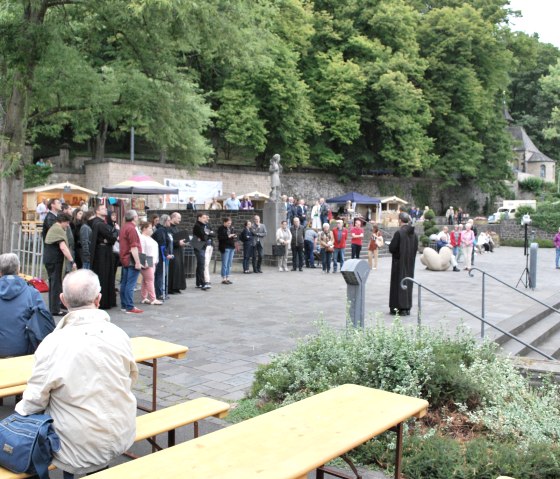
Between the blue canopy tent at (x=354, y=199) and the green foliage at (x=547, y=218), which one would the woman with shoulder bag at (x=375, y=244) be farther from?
the green foliage at (x=547, y=218)

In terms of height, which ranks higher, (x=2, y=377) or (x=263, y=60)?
(x=263, y=60)

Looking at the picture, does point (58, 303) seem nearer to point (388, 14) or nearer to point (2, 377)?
point (2, 377)

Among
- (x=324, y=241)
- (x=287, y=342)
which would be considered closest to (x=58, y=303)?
(x=287, y=342)

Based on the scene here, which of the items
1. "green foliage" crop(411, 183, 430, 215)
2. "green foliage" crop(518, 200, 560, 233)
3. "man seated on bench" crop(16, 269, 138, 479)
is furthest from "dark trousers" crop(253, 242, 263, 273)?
"green foliage" crop(411, 183, 430, 215)

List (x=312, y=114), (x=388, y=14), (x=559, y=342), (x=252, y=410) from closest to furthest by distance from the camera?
(x=252, y=410), (x=559, y=342), (x=312, y=114), (x=388, y=14)

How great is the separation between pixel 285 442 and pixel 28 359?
269 centimetres

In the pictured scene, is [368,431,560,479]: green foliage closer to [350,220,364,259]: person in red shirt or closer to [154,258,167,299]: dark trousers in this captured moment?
[154,258,167,299]: dark trousers

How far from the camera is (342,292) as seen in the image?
14.8 metres

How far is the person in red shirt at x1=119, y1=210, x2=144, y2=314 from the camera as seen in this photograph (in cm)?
1104

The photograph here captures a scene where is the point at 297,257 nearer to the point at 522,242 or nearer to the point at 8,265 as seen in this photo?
the point at 8,265

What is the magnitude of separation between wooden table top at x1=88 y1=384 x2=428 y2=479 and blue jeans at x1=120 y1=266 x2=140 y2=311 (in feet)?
24.5

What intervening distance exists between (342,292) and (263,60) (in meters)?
5.70

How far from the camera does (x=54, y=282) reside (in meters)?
10.3

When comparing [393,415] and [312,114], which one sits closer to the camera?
[393,415]
